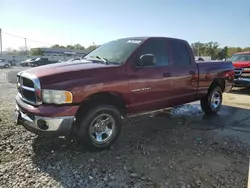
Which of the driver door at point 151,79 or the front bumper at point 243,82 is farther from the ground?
the driver door at point 151,79

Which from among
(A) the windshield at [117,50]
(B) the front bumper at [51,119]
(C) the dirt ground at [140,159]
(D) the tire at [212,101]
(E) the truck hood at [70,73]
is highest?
(A) the windshield at [117,50]

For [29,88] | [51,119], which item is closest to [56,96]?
[51,119]

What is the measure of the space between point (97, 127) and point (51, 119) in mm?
841

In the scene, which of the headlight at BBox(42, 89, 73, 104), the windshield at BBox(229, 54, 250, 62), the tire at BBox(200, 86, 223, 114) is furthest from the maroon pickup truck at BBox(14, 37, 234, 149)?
the windshield at BBox(229, 54, 250, 62)

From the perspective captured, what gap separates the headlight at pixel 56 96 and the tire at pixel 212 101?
169 inches

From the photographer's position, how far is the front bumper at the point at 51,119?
341 cm

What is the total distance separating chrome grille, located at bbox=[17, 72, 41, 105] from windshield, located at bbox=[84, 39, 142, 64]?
144 cm

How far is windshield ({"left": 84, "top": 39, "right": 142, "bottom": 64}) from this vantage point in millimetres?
4453

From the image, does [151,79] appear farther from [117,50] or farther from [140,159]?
[140,159]

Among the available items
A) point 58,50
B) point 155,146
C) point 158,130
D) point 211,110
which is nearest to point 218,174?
point 155,146

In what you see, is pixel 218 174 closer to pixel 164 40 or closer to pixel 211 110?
pixel 164 40

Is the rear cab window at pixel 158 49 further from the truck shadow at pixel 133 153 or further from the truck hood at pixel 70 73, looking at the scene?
the truck shadow at pixel 133 153

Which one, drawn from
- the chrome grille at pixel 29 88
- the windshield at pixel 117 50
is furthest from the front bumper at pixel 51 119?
the windshield at pixel 117 50

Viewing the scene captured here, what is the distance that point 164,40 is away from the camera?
17.0 ft
